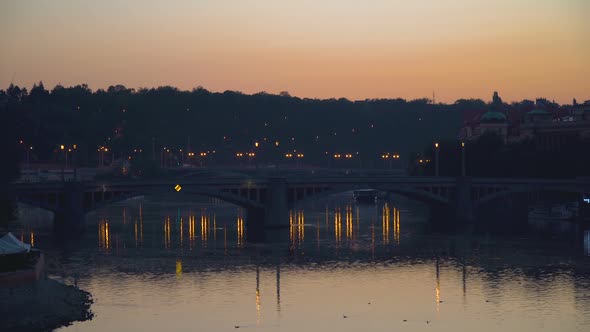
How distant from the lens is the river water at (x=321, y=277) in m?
70.0

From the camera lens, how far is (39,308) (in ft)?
220

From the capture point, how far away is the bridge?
11669cm

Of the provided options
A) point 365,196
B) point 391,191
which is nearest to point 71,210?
point 391,191

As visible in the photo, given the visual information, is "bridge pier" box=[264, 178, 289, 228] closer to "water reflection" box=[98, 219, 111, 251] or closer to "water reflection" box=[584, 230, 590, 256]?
"water reflection" box=[98, 219, 111, 251]

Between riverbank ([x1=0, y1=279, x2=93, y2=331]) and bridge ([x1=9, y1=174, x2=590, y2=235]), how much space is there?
4128cm

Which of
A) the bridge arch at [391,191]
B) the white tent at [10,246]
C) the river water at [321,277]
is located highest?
the bridge arch at [391,191]

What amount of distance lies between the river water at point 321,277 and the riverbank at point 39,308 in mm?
1106

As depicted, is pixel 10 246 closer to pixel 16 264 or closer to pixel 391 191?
pixel 16 264

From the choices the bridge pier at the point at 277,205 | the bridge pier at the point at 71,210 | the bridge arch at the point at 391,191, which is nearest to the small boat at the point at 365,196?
the bridge arch at the point at 391,191

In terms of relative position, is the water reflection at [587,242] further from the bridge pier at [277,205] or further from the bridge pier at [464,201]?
the bridge pier at [277,205]

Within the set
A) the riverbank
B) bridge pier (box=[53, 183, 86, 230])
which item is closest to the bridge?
bridge pier (box=[53, 183, 86, 230])

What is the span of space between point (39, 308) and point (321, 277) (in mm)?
25297

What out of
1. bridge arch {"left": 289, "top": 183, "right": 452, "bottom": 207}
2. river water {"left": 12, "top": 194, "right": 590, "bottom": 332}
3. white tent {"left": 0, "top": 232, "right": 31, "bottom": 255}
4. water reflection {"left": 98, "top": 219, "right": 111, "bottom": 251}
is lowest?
river water {"left": 12, "top": 194, "right": 590, "bottom": 332}

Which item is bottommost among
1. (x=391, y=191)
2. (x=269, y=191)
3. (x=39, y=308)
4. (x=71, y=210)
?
(x=39, y=308)
